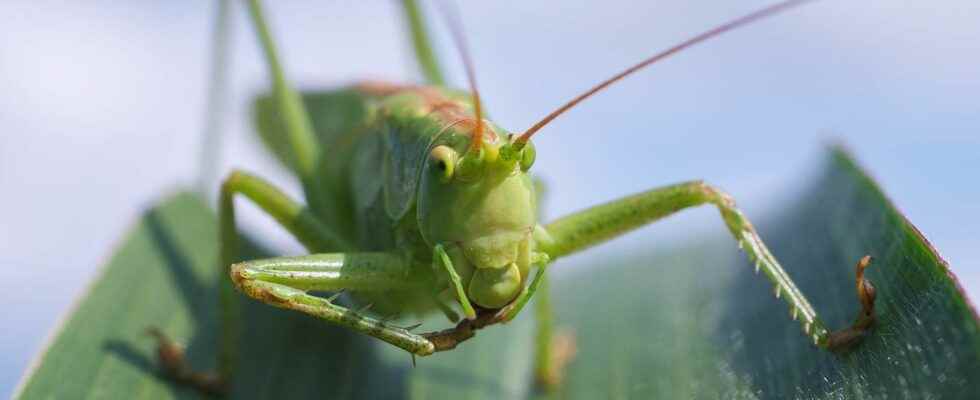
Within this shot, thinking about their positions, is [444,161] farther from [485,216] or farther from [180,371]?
[180,371]

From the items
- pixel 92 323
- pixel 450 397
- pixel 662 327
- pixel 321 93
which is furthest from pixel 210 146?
pixel 662 327

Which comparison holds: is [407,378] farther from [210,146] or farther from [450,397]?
[210,146]

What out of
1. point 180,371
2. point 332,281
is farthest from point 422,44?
point 332,281

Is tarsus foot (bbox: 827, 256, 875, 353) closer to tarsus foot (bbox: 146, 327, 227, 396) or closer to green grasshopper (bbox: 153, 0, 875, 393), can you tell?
green grasshopper (bbox: 153, 0, 875, 393)

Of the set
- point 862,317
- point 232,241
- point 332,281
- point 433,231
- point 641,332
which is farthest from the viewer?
point 641,332

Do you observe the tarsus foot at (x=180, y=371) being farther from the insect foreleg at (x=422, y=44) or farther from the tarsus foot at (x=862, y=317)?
the insect foreleg at (x=422, y=44)

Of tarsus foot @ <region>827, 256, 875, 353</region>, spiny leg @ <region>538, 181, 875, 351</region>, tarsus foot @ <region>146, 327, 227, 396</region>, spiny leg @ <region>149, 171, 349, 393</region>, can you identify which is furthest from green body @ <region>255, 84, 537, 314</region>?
tarsus foot @ <region>827, 256, 875, 353</region>

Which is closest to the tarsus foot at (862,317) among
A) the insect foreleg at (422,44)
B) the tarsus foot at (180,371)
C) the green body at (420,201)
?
the green body at (420,201)
